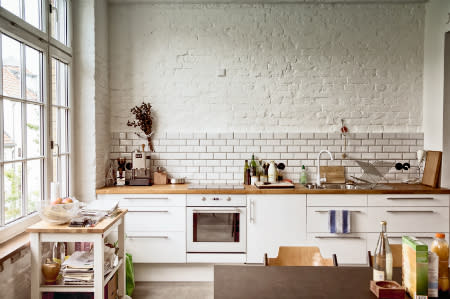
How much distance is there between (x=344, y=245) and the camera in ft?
13.8

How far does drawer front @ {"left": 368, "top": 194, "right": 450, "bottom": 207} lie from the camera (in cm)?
423

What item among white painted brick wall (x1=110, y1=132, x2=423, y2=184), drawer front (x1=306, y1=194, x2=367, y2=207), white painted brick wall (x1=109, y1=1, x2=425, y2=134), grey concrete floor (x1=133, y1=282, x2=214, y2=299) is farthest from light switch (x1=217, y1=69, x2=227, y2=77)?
grey concrete floor (x1=133, y1=282, x2=214, y2=299)

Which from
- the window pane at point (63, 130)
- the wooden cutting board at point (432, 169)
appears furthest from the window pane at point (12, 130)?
the wooden cutting board at point (432, 169)

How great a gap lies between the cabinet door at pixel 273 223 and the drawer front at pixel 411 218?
81 cm

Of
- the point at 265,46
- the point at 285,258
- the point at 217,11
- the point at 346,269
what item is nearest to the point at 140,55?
the point at 217,11

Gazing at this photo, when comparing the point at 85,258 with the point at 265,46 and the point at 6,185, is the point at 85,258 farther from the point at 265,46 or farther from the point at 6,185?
the point at 265,46

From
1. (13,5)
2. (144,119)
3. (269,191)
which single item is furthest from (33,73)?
(269,191)

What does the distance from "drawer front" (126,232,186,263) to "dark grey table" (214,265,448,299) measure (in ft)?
6.84

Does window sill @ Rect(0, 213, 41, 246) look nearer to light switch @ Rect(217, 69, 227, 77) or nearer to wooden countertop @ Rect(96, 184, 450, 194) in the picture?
wooden countertop @ Rect(96, 184, 450, 194)

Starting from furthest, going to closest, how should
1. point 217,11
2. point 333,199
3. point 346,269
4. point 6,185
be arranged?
1. point 217,11
2. point 333,199
3. point 6,185
4. point 346,269

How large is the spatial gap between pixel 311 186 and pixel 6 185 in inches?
126

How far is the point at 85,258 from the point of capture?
2969mm

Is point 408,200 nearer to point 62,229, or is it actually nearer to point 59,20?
point 62,229

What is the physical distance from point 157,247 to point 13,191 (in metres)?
1.78
